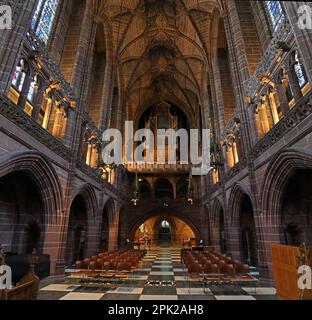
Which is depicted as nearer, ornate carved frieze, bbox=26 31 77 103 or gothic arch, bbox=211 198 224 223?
ornate carved frieze, bbox=26 31 77 103

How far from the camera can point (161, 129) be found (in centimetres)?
2838

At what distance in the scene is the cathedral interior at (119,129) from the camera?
6945 mm

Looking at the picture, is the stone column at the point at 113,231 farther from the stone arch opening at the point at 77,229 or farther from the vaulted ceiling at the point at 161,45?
the vaulted ceiling at the point at 161,45

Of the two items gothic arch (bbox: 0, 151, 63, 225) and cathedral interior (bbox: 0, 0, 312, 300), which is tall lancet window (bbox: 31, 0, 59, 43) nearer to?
cathedral interior (bbox: 0, 0, 312, 300)

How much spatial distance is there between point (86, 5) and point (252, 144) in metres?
13.2

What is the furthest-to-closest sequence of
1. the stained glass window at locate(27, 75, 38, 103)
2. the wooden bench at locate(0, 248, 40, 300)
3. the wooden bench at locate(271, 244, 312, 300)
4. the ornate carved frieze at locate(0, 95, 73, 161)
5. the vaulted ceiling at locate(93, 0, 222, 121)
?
the vaulted ceiling at locate(93, 0, 222, 121) → the stained glass window at locate(27, 75, 38, 103) → the ornate carved frieze at locate(0, 95, 73, 161) → the wooden bench at locate(271, 244, 312, 300) → the wooden bench at locate(0, 248, 40, 300)

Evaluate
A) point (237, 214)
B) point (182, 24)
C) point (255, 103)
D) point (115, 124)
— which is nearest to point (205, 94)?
point (182, 24)

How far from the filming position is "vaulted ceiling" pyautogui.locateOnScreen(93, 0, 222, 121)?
18.2 metres

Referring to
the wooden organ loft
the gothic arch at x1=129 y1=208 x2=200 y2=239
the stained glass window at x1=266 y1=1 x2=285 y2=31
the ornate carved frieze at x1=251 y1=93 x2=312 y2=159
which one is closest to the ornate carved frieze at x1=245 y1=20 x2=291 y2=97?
the stained glass window at x1=266 y1=1 x2=285 y2=31

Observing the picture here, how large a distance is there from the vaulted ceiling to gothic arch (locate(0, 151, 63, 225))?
41.4 feet
